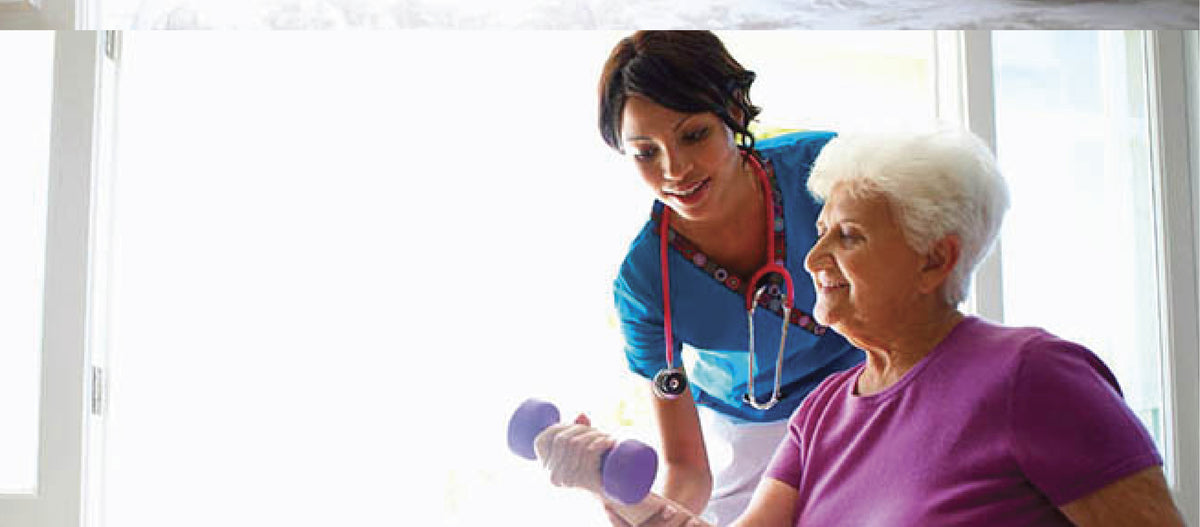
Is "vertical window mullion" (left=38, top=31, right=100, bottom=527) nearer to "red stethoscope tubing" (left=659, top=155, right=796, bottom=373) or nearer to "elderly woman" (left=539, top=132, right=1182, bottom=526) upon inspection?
"elderly woman" (left=539, top=132, right=1182, bottom=526)

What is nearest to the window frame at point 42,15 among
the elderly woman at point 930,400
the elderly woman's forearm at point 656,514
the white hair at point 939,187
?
the elderly woman at point 930,400

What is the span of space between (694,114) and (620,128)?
134mm

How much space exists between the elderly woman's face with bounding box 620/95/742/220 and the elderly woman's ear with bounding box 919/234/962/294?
0.44 m

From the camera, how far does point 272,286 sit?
2.04 metres

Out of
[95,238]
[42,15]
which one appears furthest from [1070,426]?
[42,15]

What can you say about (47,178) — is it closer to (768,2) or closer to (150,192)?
(150,192)

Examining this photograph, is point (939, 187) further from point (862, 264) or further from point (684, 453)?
point (684, 453)

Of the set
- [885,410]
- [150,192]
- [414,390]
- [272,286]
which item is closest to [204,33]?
[150,192]

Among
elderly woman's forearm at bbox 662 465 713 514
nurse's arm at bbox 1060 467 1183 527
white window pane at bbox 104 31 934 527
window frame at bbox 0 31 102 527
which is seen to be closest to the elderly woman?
nurse's arm at bbox 1060 467 1183 527

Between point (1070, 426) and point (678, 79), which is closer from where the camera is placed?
point (1070, 426)

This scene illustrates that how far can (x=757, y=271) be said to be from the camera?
5.96ft

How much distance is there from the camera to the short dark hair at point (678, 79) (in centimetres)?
181

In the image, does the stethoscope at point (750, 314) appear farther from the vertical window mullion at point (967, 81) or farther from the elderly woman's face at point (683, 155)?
the vertical window mullion at point (967, 81)

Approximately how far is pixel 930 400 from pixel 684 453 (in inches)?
20.5
